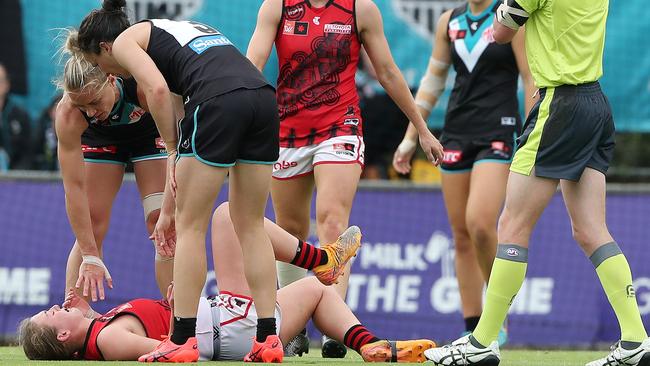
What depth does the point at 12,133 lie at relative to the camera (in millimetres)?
Answer: 10477

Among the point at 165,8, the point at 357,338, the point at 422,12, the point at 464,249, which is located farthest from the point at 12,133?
the point at 357,338

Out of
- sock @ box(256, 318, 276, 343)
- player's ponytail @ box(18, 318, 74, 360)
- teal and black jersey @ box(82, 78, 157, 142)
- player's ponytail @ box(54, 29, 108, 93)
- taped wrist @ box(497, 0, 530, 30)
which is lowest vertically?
player's ponytail @ box(18, 318, 74, 360)

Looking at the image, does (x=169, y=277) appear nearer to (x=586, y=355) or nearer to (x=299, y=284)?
(x=299, y=284)

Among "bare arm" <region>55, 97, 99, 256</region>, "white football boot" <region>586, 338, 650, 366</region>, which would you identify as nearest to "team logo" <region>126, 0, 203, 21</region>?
"bare arm" <region>55, 97, 99, 256</region>

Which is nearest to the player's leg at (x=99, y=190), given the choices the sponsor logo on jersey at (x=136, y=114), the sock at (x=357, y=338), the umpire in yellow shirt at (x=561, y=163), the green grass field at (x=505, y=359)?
the sponsor logo on jersey at (x=136, y=114)

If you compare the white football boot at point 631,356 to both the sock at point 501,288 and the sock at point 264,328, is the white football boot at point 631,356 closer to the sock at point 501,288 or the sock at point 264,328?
the sock at point 501,288

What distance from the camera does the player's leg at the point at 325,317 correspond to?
19.7 ft

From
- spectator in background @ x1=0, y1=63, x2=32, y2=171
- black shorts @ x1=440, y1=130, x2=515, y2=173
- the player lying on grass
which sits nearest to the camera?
the player lying on grass

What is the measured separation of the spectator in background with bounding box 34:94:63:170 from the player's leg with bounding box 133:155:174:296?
341 centimetres

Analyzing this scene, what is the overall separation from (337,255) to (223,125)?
3.68ft

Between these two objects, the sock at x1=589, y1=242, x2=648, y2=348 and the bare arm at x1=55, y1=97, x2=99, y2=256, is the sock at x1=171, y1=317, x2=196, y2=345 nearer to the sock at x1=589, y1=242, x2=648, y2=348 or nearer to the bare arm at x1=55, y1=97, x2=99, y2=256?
the bare arm at x1=55, y1=97, x2=99, y2=256

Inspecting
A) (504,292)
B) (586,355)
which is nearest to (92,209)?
(504,292)

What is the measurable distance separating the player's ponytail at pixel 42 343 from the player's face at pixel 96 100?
1.23 meters

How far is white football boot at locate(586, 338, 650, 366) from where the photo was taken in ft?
18.1
